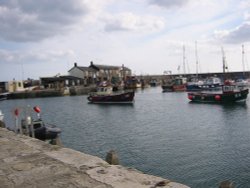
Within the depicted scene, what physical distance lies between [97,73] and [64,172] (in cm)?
10292

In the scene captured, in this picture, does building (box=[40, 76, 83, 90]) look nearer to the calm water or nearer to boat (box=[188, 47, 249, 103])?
boat (box=[188, 47, 249, 103])

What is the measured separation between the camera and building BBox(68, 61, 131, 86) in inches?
4161

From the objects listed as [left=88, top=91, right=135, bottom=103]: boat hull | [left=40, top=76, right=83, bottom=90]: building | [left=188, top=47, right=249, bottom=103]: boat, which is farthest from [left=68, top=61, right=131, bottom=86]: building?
[left=188, top=47, right=249, bottom=103]: boat

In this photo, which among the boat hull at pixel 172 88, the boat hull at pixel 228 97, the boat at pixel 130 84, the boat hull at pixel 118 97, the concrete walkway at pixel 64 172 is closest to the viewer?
the concrete walkway at pixel 64 172

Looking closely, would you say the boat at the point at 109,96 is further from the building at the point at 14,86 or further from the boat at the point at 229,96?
the building at the point at 14,86

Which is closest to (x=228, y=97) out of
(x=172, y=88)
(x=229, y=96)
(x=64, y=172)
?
(x=229, y=96)

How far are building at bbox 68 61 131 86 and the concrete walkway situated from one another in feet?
316

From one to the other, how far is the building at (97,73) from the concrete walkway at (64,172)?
96.4 m

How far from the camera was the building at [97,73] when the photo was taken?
347 ft

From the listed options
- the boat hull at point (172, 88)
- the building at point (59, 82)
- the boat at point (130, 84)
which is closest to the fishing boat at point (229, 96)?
the boat hull at point (172, 88)

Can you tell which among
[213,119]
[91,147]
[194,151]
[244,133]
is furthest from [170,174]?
[213,119]

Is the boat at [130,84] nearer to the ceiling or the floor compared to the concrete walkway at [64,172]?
nearer to the ceiling

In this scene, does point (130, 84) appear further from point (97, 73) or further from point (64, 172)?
point (64, 172)

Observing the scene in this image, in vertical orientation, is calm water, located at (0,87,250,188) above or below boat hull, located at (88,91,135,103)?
below
